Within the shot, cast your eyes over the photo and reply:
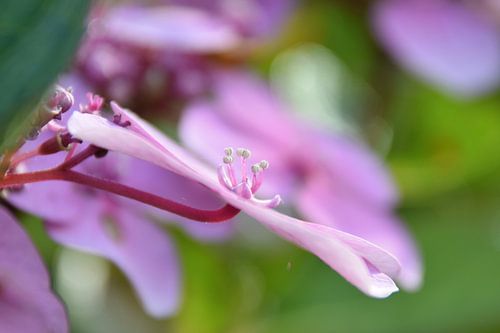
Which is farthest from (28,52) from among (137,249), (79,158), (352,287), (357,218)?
(352,287)

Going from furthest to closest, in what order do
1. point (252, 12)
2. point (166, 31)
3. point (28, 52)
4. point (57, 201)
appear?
point (252, 12) → point (166, 31) → point (57, 201) → point (28, 52)

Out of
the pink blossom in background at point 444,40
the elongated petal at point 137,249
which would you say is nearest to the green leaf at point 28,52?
the elongated petal at point 137,249

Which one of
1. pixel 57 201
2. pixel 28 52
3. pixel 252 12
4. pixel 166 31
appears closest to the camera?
pixel 28 52

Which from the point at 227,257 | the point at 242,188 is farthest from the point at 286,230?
the point at 227,257

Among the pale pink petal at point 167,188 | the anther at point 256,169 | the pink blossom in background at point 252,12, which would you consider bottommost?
the anther at point 256,169

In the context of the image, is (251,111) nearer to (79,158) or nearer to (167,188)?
(167,188)

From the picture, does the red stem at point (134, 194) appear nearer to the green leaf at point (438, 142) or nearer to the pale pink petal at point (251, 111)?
the pale pink petal at point (251, 111)
